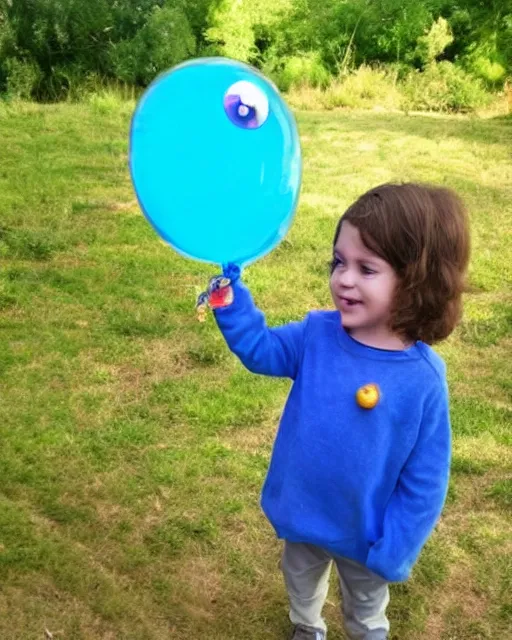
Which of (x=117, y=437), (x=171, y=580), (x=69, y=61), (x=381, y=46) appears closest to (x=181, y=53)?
(x=69, y=61)

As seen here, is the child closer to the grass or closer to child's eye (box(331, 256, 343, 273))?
child's eye (box(331, 256, 343, 273))

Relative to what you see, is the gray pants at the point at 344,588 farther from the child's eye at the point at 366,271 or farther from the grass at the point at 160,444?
the child's eye at the point at 366,271

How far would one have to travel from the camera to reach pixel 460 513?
10.7 ft

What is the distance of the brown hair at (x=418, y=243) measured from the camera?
1.73 m

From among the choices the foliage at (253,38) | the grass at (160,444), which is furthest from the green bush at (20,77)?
the grass at (160,444)

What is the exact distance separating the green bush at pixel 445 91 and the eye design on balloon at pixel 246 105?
13.7 m

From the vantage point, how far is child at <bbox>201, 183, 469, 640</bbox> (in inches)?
69.4

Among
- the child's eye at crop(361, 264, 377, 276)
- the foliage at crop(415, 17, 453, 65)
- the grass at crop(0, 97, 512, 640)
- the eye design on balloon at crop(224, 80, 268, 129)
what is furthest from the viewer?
the foliage at crop(415, 17, 453, 65)

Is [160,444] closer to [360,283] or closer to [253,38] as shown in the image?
[360,283]

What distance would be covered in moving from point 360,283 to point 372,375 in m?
0.23

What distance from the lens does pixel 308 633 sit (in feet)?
7.98

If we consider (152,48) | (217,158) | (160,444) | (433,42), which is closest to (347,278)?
(217,158)

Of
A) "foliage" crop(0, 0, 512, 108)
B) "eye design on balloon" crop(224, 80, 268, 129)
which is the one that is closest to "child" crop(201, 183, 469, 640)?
"eye design on balloon" crop(224, 80, 268, 129)

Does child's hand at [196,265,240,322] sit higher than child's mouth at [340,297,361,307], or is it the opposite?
child's hand at [196,265,240,322]
